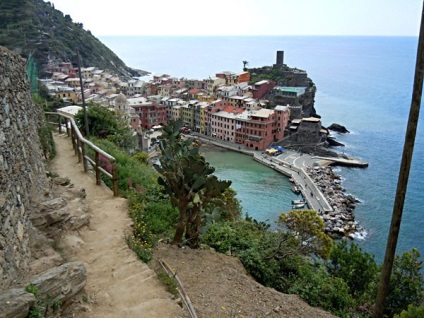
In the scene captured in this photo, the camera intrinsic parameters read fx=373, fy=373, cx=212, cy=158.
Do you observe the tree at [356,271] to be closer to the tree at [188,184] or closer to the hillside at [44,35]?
the tree at [188,184]

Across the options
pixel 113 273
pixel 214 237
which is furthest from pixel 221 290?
pixel 214 237

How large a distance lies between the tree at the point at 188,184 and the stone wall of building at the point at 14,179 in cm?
215

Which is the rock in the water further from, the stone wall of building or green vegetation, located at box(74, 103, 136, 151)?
the stone wall of building

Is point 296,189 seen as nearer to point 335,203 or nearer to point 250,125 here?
point 335,203

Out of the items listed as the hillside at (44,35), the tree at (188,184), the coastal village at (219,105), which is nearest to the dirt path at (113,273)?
the tree at (188,184)

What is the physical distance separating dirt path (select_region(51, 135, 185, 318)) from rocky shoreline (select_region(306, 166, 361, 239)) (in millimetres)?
25512

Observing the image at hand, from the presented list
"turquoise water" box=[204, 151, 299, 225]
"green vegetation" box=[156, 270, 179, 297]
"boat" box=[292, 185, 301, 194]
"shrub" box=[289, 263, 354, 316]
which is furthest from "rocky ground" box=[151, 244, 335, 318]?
"boat" box=[292, 185, 301, 194]

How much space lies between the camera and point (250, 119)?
53219 mm

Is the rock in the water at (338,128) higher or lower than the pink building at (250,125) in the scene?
lower

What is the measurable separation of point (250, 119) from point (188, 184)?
4745 centimetres

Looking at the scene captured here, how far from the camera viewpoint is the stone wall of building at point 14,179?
3.79 metres

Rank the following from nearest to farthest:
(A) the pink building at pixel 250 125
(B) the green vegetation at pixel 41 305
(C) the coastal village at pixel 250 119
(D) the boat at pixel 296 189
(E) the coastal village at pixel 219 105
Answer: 1. (B) the green vegetation at pixel 41 305
2. (C) the coastal village at pixel 250 119
3. (D) the boat at pixel 296 189
4. (A) the pink building at pixel 250 125
5. (E) the coastal village at pixel 219 105

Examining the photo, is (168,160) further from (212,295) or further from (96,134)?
(96,134)

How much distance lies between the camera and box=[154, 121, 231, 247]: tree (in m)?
6.43
